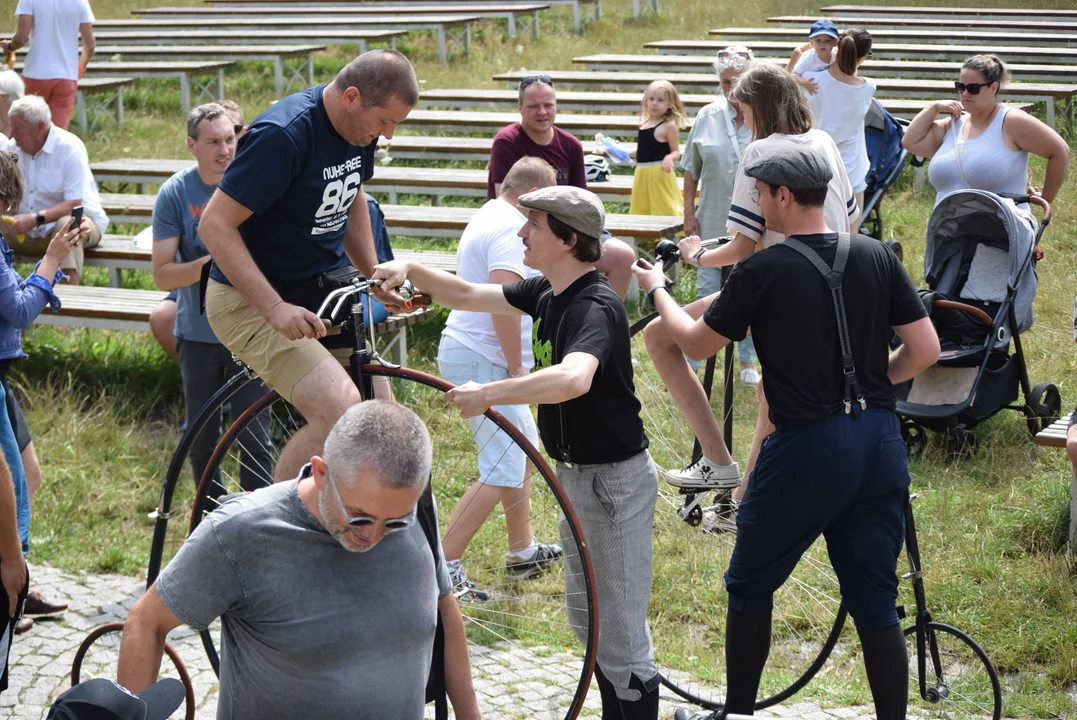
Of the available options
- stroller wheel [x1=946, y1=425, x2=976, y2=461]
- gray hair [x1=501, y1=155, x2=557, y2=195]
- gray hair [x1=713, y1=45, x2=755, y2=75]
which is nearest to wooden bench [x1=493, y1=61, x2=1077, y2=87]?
gray hair [x1=713, y1=45, x2=755, y2=75]

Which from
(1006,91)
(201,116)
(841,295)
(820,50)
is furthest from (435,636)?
(1006,91)

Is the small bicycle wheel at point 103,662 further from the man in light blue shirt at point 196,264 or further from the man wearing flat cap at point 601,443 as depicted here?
the man wearing flat cap at point 601,443

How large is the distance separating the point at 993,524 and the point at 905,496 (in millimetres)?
2034

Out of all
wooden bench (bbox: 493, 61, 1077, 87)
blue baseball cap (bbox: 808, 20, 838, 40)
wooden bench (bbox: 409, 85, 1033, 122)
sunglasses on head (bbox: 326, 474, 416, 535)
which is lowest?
wooden bench (bbox: 409, 85, 1033, 122)

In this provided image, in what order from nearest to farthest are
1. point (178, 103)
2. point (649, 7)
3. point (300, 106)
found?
point (300, 106) < point (178, 103) < point (649, 7)

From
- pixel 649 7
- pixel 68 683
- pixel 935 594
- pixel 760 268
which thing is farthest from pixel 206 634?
pixel 649 7

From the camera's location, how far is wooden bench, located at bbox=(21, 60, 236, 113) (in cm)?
1473

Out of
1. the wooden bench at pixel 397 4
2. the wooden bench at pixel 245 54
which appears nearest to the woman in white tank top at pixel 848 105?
the wooden bench at pixel 245 54

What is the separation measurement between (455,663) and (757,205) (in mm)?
1883

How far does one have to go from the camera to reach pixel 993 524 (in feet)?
17.3

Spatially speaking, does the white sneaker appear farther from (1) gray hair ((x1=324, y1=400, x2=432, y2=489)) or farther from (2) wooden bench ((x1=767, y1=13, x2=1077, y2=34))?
(2) wooden bench ((x1=767, y1=13, x2=1077, y2=34))

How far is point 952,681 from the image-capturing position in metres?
4.26

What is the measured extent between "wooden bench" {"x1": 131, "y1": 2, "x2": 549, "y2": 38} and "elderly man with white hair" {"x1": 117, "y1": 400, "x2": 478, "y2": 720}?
17554 mm

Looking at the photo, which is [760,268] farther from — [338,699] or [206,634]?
[206,634]
